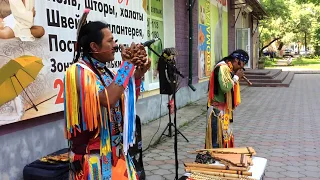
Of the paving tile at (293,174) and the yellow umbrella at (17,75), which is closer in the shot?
the yellow umbrella at (17,75)

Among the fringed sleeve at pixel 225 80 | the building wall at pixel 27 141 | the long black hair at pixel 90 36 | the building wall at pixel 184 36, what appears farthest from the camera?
the building wall at pixel 184 36

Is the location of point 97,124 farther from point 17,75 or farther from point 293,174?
point 293,174

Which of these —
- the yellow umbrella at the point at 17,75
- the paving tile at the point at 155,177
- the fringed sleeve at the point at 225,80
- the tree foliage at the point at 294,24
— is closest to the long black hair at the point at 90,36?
the yellow umbrella at the point at 17,75

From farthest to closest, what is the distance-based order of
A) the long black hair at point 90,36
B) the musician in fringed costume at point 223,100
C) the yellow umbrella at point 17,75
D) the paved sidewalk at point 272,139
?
1. the paved sidewalk at point 272,139
2. the musician in fringed costume at point 223,100
3. the yellow umbrella at point 17,75
4. the long black hair at point 90,36

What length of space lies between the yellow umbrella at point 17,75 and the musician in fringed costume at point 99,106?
1.75 metres

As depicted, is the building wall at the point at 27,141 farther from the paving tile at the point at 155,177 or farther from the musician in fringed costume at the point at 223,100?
the musician in fringed costume at the point at 223,100

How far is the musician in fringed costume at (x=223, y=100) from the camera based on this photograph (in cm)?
408

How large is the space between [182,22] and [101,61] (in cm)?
761

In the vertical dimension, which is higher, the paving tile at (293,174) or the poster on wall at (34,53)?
the poster on wall at (34,53)

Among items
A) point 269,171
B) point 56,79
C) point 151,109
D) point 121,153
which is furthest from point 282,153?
point 121,153

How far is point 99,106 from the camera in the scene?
74.7 inches

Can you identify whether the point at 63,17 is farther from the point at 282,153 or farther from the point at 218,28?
the point at 218,28

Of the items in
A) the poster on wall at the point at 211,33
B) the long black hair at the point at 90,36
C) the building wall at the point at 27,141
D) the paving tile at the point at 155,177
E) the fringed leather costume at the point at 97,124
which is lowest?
the paving tile at the point at 155,177

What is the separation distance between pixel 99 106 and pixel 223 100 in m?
2.56
